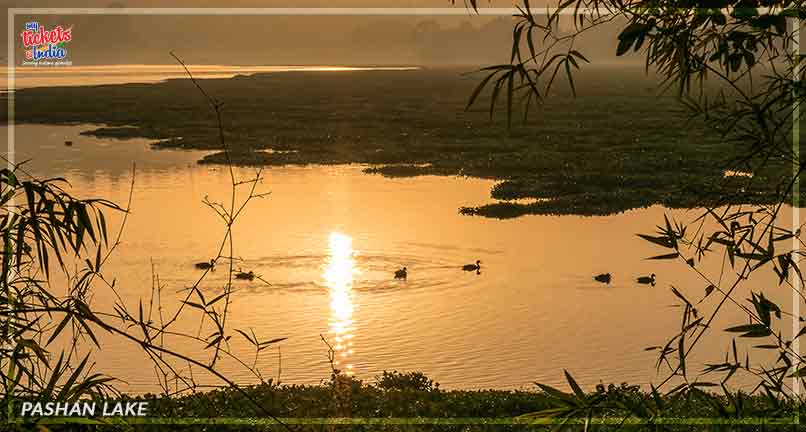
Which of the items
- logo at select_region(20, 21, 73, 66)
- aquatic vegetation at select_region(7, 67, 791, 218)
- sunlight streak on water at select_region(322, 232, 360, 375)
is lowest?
sunlight streak on water at select_region(322, 232, 360, 375)

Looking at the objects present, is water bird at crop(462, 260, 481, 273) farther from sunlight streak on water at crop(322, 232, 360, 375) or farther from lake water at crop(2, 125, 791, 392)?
sunlight streak on water at crop(322, 232, 360, 375)

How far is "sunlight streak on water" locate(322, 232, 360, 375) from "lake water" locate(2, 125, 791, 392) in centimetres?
5

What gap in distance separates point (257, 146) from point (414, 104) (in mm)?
42671

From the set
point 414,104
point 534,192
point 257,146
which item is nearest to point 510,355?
point 534,192

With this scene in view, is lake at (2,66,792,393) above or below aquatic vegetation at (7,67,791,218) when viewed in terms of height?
below

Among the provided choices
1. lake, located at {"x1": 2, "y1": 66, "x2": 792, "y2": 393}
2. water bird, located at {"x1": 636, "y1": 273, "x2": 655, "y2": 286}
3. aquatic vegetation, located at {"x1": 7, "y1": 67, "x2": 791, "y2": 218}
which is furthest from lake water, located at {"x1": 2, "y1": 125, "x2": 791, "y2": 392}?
aquatic vegetation, located at {"x1": 7, "y1": 67, "x2": 791, "y2": 218}

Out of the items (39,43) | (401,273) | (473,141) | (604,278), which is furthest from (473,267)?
(473,141)

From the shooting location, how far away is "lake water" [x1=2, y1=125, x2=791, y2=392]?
Answer: 1616 cm

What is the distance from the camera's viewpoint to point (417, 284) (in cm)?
2141

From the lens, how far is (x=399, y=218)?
97.0ft

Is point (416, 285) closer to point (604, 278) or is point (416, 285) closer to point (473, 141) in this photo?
point (604, 278)

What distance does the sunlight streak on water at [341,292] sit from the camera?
17.2m

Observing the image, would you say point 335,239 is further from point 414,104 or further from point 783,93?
point 414,104

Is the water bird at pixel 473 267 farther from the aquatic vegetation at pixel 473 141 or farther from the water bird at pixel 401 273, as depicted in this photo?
the aquatic vegetation at pixel 473 141
